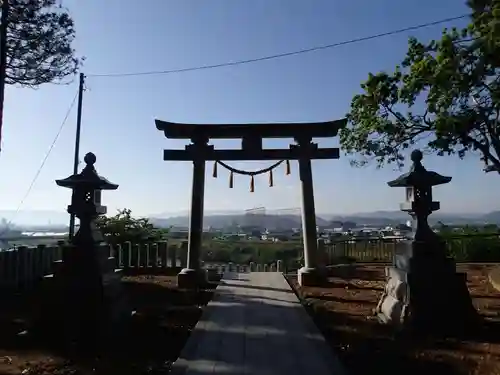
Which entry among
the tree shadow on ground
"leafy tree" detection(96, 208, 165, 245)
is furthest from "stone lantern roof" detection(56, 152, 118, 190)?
"leafy tree" detection(96, 208, 165, 245)

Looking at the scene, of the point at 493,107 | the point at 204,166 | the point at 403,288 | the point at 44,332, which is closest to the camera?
the point at 44,332

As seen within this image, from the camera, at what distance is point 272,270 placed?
14664mm

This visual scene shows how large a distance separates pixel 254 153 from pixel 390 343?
21.6 feet

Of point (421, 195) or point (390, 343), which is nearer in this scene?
point (390, 343)

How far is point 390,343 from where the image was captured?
582cm

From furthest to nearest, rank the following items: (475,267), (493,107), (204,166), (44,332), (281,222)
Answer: (281,222), (475,267), (204,166), (493,107), (44,332)

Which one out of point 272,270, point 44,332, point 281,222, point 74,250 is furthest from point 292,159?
point 281,222

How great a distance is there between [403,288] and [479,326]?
109 centimetres

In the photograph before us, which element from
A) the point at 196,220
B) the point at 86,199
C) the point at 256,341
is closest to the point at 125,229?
the point at 196,220

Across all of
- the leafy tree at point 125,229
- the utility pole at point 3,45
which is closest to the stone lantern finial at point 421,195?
the utility pole at point 3,45

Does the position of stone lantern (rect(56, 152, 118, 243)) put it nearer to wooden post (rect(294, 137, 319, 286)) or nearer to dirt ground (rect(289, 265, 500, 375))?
dirt ground (rect(289, 265, 500, 375))

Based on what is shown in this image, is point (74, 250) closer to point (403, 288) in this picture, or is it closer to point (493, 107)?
point (403, 288)

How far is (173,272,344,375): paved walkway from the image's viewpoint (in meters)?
4.73

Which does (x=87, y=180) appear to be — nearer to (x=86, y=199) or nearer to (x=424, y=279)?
(x=86, y=199)
